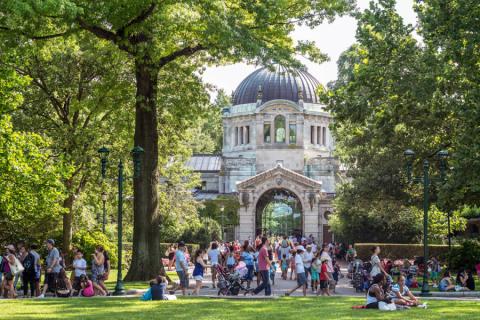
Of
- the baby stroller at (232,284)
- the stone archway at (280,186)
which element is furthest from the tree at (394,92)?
the stone archway at (280,186)

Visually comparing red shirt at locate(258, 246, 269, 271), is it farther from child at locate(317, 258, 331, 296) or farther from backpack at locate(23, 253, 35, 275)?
backpack at locate(23, 253, 35, 275)

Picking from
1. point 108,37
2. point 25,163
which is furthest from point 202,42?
point 25,163

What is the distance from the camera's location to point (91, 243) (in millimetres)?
41500

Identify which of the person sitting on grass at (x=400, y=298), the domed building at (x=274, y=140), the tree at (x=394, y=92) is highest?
the domed building at (x=274, y=140)

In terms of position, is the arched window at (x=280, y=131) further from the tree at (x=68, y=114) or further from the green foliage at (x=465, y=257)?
the green foliage at (x=465, y=257)

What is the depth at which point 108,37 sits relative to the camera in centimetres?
2833

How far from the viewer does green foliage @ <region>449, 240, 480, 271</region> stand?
114 feet

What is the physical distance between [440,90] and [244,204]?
4680 centimetres

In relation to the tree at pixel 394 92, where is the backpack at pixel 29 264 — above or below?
below

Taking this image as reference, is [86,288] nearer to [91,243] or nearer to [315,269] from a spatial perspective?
[315,269]

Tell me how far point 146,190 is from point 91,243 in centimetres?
1208

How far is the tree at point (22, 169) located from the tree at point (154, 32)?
4.91 metres

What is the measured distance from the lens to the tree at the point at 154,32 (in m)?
25.2

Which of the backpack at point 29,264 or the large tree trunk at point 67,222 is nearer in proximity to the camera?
the backpack at point 29,264
